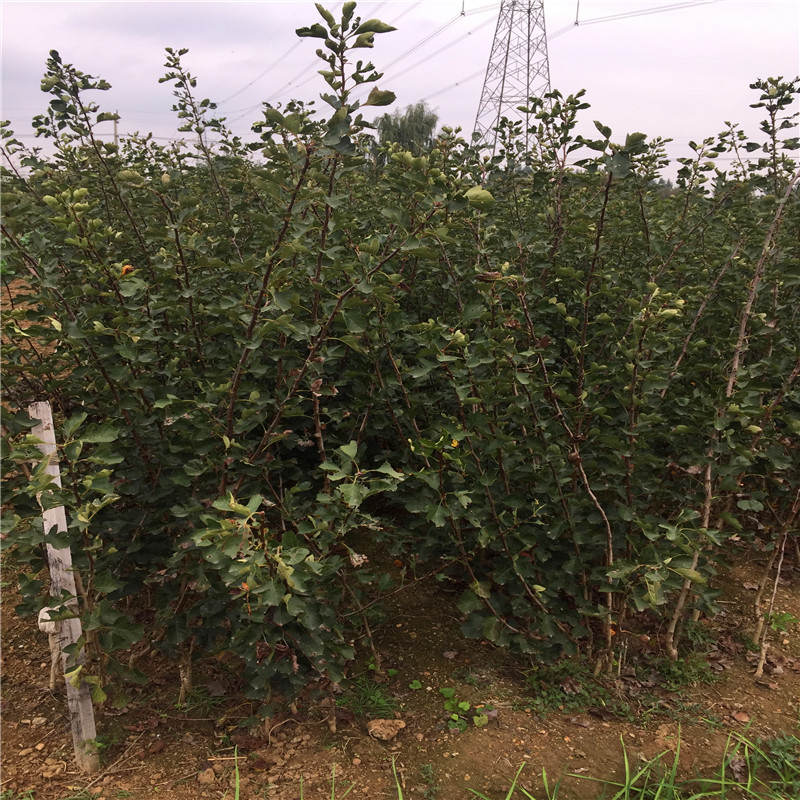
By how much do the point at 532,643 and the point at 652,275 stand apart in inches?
65.9

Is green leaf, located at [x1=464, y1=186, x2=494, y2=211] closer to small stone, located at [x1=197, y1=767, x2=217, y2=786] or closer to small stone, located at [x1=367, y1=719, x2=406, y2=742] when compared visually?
small stone, located at [x1=367, y1=719, x2=406, y2=742]

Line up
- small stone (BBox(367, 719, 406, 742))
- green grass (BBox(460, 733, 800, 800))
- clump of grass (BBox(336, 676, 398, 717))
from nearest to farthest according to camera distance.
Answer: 1. green grass (BBox(460, 733, 800, 800))
2. small stone (BBox(367, 719, 406, 742))
3. clump of grass (BBox(336, 676, 398, 717))

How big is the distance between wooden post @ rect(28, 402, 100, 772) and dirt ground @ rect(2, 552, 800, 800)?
9 cm

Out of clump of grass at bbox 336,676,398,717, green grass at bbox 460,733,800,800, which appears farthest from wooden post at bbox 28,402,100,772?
green grass at bbox 460,733,800,800

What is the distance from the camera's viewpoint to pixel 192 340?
8.93 feet

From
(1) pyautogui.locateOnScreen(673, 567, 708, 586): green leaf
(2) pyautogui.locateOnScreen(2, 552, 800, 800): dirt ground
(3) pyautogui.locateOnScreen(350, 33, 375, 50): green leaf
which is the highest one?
(3) pyautogui.locateOnScreen(350, 33, 375, 50): green leaf

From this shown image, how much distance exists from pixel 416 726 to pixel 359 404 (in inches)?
51.5

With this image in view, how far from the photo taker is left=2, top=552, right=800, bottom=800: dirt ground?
223 cm

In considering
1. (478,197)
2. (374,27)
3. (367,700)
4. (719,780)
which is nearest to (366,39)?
(374,27)

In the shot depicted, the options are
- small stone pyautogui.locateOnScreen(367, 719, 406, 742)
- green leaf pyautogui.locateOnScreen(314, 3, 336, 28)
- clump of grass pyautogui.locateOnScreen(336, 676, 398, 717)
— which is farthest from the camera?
clump of grass pyautogui.locateOnScreen(336, 676, 398, 717)

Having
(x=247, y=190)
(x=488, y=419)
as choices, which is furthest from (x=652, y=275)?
(x=247, y=190)

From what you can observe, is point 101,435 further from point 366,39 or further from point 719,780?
point 719,780

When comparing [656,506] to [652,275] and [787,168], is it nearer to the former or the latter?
[652,275]

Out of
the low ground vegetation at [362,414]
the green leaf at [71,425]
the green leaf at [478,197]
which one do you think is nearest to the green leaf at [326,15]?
the low ground vegetation at [362,414]
